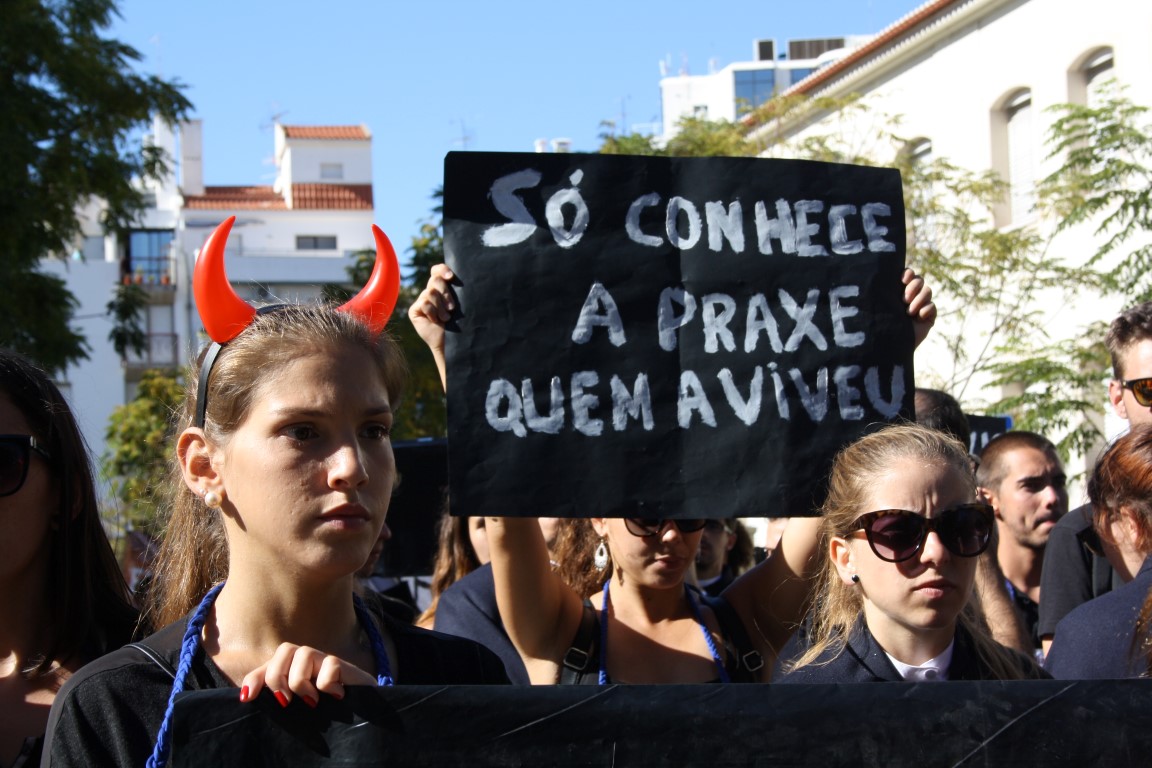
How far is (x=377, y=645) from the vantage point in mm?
2365

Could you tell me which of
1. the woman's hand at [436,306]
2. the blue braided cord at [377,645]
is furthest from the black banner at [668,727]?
the woman's hand at [436,306]

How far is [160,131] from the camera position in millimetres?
58031

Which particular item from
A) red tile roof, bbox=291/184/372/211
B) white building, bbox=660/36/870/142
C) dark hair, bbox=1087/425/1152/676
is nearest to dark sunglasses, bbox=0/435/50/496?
dark hair, bbox=1087/425/1152/676

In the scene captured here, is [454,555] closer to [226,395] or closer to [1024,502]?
[1024,502]

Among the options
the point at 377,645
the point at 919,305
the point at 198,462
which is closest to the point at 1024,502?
the point at 919,305

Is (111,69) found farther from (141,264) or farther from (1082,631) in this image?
(141,264)

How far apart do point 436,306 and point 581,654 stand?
97 cm

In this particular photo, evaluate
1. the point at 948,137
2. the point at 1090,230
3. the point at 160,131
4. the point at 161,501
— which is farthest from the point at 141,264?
the point at 161,501

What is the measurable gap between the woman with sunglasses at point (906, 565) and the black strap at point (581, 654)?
2.07 feet

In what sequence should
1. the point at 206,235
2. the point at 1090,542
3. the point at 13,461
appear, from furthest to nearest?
1. the point at 206,235
2. the point at 1090,542
3. the point at 13,461

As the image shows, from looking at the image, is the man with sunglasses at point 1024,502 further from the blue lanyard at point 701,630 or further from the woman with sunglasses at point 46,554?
the woman with sunglasses at point 46,554

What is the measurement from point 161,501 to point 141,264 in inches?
2087

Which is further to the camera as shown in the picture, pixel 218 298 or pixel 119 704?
pixel 218 298

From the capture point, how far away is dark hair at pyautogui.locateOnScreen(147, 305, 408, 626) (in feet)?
7.75
